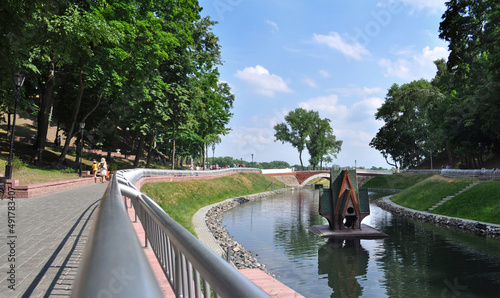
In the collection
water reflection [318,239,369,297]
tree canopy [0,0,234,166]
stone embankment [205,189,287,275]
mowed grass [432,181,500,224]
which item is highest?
tree canopy [0,0,234,166]

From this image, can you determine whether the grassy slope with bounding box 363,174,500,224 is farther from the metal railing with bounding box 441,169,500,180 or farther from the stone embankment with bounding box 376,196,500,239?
the metal railing with bounding box 441,169,500,180

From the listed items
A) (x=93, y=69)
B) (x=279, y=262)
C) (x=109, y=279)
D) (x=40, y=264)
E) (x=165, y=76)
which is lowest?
(x=279, y=262)

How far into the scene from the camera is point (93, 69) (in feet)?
76.0

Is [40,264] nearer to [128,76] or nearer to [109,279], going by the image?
[109,279]

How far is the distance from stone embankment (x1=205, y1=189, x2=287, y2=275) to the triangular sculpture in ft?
22.1

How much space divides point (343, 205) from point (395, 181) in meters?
43.2

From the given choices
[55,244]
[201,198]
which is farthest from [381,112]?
[55,244]

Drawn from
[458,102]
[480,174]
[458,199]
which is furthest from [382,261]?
[458,102]

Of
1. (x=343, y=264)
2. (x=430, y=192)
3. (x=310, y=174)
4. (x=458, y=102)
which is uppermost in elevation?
(x=458, y=102)

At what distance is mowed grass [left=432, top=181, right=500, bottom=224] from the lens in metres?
23.7

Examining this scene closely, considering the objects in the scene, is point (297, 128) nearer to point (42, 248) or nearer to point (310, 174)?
point (310, 174)

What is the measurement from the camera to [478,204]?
84.8ft

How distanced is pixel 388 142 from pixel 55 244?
2900 inches

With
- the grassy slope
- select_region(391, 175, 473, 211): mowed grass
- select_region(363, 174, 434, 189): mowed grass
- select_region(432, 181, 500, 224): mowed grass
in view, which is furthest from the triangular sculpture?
select_region(363, 174, 434, 189): mowed grass
